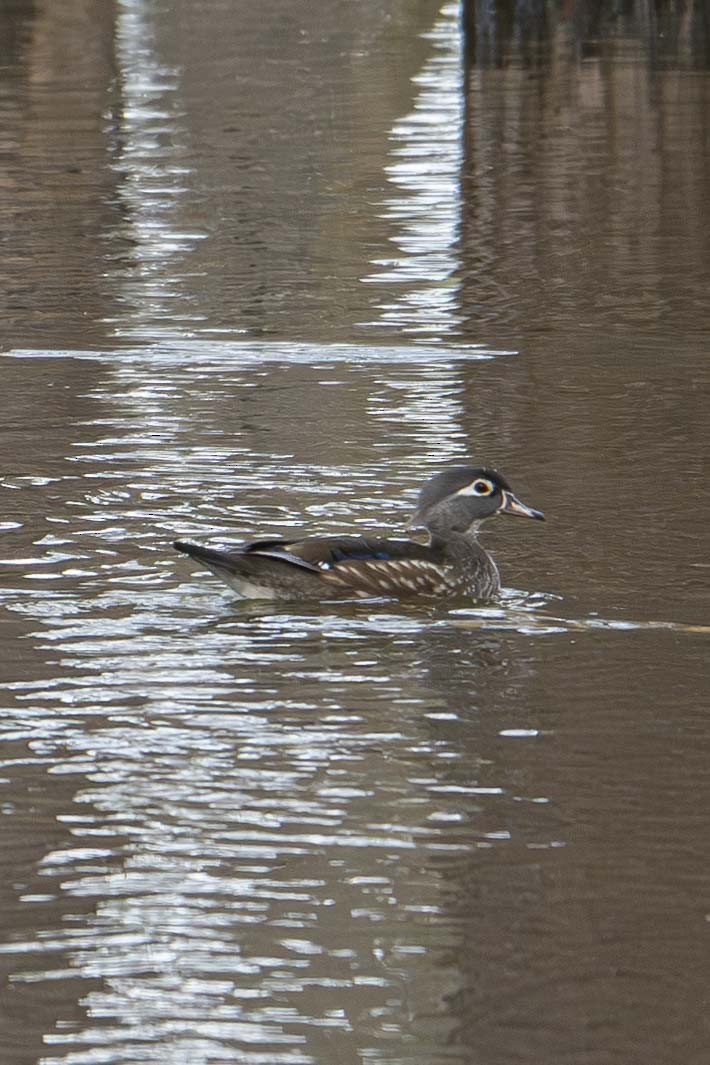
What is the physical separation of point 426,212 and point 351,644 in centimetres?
1204

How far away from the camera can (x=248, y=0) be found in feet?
188

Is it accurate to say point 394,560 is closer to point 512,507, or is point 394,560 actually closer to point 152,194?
point 512,507

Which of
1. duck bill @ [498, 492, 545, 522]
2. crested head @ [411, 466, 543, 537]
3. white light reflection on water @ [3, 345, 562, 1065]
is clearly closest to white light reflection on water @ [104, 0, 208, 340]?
white light reflection on water @ [3, 345, 562, 1065]

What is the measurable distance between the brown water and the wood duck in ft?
0.35

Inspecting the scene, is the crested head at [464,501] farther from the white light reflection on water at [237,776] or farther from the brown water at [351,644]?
the white light reflection on water at [237,776]

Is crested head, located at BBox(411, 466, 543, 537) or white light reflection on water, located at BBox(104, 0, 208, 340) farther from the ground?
crested head, located at BBox(411, 466, 543, 537)

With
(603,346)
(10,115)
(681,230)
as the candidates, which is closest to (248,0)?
(10,115)

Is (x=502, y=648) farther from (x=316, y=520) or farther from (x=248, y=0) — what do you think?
(x=248, y=0)

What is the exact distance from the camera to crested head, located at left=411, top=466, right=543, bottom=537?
934 cm

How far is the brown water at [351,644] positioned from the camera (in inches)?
221

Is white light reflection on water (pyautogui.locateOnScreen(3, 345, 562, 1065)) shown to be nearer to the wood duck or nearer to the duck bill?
the wood duck

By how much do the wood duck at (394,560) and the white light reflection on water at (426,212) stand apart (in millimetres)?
5667

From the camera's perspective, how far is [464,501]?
9383mm

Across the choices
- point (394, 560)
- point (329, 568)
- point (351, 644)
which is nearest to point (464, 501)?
point (394, 560)
